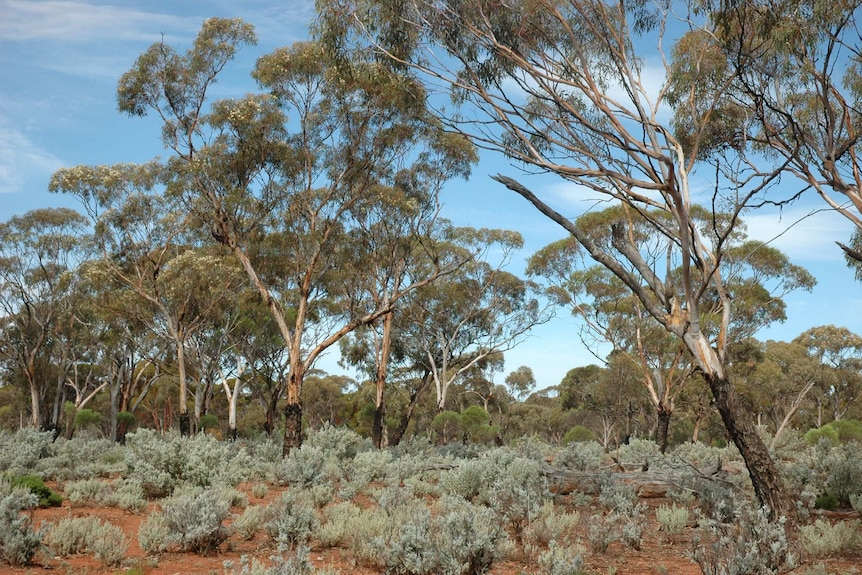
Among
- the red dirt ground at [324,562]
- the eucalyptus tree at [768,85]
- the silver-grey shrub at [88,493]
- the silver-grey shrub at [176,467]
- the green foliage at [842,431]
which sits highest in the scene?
the eucalyptus tree at [768,85]

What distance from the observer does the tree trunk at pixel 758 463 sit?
27.5 ft

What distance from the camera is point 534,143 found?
12477mm

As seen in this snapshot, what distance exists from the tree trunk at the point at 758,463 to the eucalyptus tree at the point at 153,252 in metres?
17.9

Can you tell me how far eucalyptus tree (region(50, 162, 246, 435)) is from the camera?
23.7 meters

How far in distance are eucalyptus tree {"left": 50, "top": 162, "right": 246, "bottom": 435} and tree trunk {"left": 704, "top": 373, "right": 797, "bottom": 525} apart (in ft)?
58.6

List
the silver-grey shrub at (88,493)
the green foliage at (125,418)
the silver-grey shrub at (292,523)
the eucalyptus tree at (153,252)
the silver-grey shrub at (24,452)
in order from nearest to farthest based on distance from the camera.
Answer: the silver-grey shrub at (292,523) → the silver-grey shrub at (88,493) → the silver-grey shrub at (24,452) → the eucalyptus tree at (153,252) → the green foliage at (125,418)

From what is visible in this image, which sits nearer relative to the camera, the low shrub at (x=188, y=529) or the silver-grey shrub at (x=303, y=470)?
the low shrub at (x=188, y=529)

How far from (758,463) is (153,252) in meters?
23.4

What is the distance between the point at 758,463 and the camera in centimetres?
842

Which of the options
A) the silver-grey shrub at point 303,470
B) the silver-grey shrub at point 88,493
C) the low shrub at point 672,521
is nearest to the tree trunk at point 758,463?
the low shrub at point 672,521

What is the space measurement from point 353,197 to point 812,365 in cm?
3512

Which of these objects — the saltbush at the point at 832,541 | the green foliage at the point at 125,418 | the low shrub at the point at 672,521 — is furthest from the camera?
the green foliage at the point at 125,418

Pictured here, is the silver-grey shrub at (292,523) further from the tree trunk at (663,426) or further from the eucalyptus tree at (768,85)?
the tree trunk at (663,426)

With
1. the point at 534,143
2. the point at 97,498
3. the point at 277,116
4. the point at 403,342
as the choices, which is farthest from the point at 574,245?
the point at 97,498
